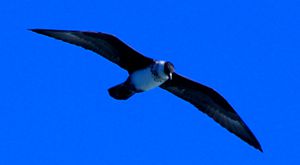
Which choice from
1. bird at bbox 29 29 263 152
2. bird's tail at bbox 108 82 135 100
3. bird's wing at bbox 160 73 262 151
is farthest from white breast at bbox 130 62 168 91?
bird's wing at bbox 160 73 262 151

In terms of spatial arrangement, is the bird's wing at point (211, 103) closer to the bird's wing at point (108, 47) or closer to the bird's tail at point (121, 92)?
the bird's wing at point (108, 47)

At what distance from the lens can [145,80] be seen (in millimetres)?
22844

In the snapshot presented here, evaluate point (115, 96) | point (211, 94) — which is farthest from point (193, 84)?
point (115, 96)

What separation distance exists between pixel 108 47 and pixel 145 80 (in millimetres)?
1157

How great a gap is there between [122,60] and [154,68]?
944 mm

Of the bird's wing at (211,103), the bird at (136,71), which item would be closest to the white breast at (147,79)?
the bird at (136,71)

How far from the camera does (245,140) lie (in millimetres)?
25141

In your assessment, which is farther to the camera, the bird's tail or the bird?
the bird's tail

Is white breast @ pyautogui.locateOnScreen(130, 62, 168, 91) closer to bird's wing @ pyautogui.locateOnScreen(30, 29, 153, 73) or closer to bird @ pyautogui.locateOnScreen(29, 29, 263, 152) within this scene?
bird @ pyautogui.locateOnScreen(29, 29, 263, 152)

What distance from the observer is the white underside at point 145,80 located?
74.7 feet

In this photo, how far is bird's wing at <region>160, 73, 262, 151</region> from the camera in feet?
79.5

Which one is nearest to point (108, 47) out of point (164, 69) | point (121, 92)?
point (121, 92)

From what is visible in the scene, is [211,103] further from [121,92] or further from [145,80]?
[121,92]

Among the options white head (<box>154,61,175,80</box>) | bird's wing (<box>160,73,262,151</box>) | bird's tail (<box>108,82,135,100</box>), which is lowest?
bird's tail (<box>108,82,135,100</box>)
